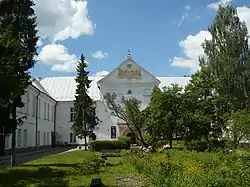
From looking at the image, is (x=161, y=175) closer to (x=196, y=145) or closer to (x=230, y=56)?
(x=196, y=145)

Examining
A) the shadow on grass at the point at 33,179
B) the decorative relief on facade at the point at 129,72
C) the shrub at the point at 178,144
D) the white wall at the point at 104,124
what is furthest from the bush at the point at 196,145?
the decorative relief on facade at the point at 129,72

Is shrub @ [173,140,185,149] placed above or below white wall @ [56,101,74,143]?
below

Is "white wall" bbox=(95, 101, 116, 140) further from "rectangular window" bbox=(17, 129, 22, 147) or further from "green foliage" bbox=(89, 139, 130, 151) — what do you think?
"rectangular window" bbox=(17, 129, 22, 147)

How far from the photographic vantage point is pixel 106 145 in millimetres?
45094

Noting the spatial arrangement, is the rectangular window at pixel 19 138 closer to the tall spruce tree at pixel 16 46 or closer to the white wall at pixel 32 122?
the white wall at pixel 32 122

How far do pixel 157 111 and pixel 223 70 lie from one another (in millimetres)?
9691

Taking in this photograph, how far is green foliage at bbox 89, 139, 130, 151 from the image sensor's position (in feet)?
146

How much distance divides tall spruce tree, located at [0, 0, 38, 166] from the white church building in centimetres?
2542

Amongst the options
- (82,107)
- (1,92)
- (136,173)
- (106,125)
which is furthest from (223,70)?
(1,92)

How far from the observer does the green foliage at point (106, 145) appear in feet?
146

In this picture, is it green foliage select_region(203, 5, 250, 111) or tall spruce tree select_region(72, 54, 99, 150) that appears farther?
tall spruce tree select_region(72, 54, 99, 150)

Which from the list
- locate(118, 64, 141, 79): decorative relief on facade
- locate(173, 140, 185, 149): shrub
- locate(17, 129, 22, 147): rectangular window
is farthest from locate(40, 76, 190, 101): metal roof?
locate(173, 140, 185, 149): shrub

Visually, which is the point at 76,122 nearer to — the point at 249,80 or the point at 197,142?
the point at 197,142

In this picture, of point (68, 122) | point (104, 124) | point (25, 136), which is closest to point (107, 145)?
point (25, 136)
